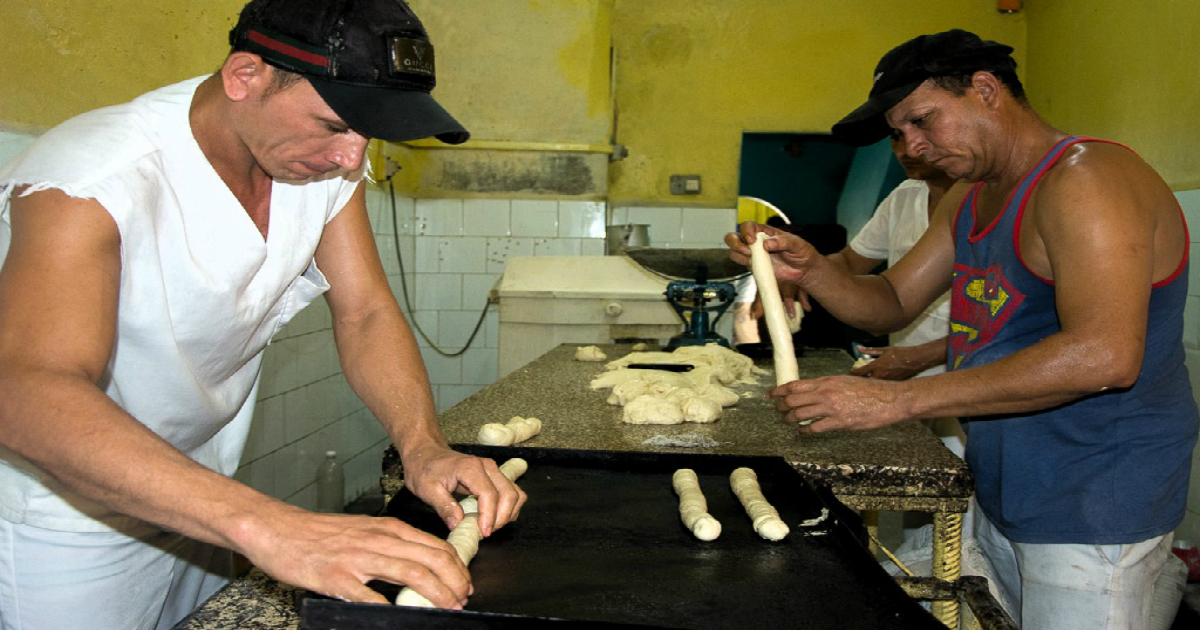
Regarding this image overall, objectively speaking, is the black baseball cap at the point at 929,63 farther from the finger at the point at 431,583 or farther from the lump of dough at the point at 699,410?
the finger at the point at 431,583

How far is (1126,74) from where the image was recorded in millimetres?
4191

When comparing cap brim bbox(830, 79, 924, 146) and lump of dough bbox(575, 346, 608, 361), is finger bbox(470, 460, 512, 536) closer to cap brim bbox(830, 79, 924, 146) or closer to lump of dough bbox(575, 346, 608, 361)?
cap brim bbox(830, 79, 924, 146)

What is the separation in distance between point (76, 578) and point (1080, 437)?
1.86 m

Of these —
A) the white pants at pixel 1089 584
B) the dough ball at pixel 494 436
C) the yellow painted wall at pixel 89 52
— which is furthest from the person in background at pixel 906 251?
the yellow painted wall at pixel 89 52

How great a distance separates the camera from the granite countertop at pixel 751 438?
1676 millimetres

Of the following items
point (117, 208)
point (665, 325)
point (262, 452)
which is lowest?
point (262, 452)

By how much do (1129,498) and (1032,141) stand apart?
76 cm

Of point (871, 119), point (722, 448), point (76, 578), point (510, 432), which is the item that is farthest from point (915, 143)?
point (76, 578)

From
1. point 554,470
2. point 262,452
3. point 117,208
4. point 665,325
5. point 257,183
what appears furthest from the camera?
point 665,325

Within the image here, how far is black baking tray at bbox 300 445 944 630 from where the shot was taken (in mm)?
1063

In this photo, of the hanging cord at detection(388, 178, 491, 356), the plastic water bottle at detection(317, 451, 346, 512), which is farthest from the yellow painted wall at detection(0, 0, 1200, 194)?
the plastic water bottle at detection(317, 451, 346, 512)

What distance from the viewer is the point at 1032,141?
1.86 m

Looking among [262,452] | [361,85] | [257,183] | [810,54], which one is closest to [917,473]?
[361,85]

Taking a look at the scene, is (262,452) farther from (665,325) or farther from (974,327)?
(974,327)
